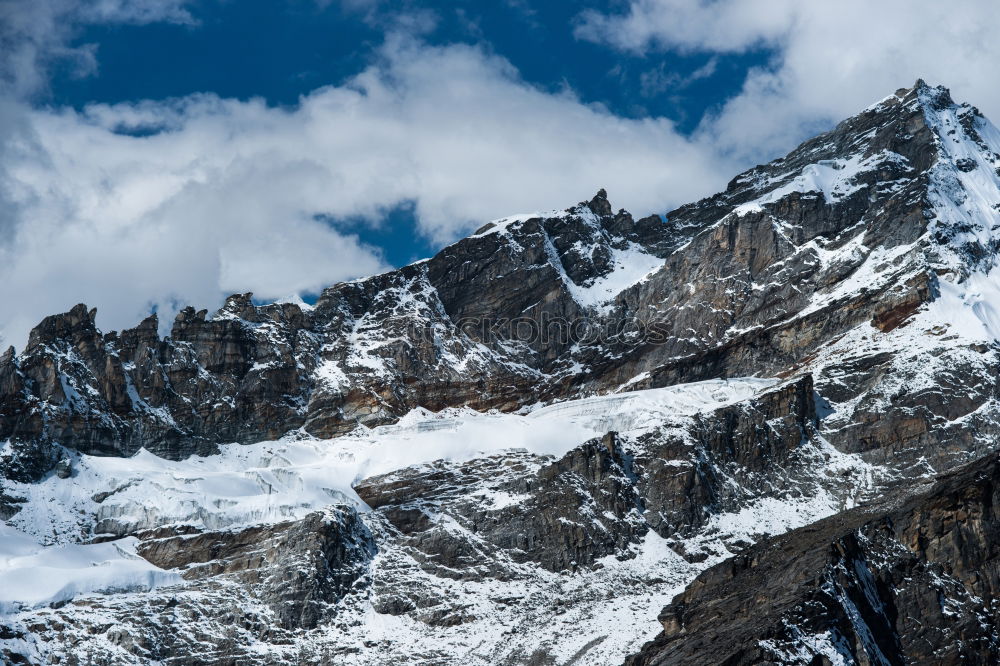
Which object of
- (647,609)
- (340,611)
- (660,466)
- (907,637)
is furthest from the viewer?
(660,466)

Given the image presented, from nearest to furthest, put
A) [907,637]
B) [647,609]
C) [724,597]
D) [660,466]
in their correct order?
[907,637] < [724,597] < [647,609] < [660,466]

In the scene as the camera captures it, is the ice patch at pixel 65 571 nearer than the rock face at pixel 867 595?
No

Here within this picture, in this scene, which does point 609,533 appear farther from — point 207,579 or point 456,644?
point 207,579

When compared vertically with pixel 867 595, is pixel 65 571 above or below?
above

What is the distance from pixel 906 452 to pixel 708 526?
24315 millimetres

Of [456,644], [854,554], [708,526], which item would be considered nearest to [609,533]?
[708,526]

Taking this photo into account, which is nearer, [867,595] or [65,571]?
[867,595]

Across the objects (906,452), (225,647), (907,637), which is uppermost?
(906,452)

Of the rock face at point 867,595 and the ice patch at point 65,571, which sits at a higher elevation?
the ice patch at point 65,571

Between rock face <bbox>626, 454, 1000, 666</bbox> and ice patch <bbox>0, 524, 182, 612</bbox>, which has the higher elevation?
ice patch <bbox>0, 524, 182, 612</bbox>

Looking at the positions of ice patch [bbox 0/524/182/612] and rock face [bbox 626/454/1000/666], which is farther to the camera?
ice patch [bbox 0/524/182/612]

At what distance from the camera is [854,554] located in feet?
492

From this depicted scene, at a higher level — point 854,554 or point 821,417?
point 821,417

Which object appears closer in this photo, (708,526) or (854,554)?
(854,554)
